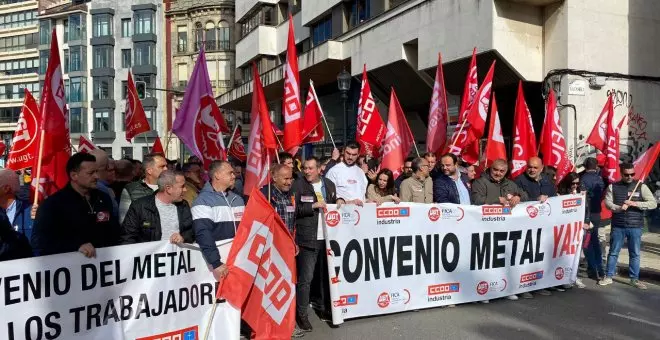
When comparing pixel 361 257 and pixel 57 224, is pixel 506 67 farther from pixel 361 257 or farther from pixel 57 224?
pixel 57 224

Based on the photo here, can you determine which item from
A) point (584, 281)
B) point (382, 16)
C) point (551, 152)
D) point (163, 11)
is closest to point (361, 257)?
point (584, 281)

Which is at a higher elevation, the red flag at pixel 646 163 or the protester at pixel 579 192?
the red flag at pixel 646 163

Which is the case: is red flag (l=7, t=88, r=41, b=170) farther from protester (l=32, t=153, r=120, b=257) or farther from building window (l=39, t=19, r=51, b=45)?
building window (l=39, t=19, r=51, b=45)

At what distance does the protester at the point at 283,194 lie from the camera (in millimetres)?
5523

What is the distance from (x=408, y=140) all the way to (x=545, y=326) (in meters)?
4.49

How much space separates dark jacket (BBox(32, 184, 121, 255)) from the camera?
13.4 feet

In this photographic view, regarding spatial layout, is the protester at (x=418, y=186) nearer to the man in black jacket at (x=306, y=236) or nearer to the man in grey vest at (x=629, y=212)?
the man in black jacket at (x=306, y=236)

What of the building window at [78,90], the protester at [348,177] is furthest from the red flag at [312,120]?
the building window at [78,90]

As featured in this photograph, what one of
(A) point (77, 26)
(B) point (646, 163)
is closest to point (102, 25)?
(A) point (77, 26)

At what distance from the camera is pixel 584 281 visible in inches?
319

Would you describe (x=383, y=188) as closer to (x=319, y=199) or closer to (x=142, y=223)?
(x=319, y=199)

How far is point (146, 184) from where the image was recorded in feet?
19.5

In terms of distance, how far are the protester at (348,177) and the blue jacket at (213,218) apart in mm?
2228

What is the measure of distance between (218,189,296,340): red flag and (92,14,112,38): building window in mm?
62060
